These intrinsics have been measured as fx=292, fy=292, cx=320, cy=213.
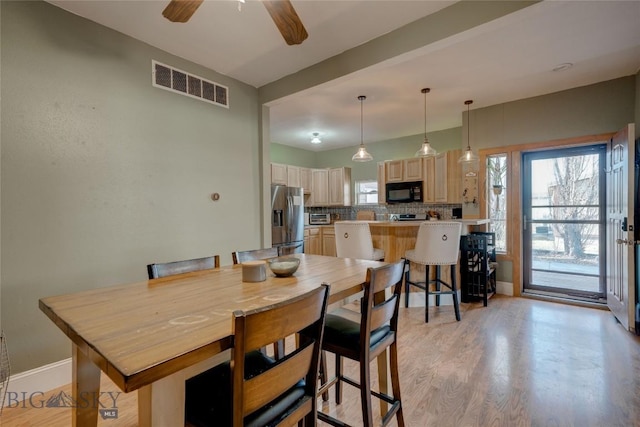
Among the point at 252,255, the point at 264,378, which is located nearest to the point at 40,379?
the point at 252,255

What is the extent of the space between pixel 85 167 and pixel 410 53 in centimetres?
262

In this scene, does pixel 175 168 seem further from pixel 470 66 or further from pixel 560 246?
pixel 560 246

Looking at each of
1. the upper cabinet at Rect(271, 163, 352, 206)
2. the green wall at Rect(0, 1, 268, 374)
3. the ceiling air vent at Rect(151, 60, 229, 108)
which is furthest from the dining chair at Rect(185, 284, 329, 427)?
the upper cabinet at Rect(271, 163, 352, 206)

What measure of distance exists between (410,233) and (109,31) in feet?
11.2

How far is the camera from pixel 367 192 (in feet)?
21.1

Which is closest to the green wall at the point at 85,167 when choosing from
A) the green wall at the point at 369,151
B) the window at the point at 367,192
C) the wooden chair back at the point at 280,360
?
the wooden chair back at the point at 280,360

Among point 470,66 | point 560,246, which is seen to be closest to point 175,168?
point 470,66

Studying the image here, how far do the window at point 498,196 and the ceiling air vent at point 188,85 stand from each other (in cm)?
365

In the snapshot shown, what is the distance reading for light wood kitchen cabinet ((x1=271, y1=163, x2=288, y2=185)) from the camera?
18.2 ft

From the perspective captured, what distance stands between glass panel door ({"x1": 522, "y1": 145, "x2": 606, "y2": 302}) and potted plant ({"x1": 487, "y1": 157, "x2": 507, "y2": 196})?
28cm

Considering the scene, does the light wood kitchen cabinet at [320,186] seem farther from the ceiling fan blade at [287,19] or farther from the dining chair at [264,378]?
the dining chair at [264,378]

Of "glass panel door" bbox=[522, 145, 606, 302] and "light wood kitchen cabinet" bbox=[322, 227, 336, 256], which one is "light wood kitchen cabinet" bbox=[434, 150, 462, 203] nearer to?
"glass panel door" bbox=[522, 145, 606, 302]

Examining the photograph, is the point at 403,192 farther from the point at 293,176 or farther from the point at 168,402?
the point at 168,402

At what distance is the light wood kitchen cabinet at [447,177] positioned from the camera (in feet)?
15.5
